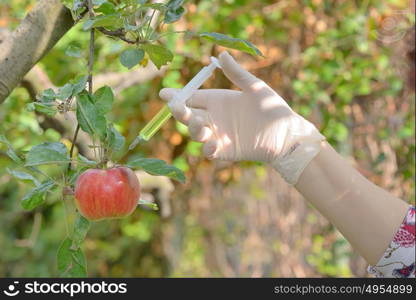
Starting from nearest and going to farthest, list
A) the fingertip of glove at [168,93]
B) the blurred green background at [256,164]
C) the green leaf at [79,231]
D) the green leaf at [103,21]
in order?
the green leaf at [103,21] → the green leaf at [79,231] → the fingertip of glove at [168,93] → the blurred green background at [256,164]

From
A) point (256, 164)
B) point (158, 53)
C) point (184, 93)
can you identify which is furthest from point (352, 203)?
point (256, 164)

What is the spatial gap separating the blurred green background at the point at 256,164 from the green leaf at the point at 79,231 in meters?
0.84

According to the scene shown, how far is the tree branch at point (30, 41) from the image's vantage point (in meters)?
0.97

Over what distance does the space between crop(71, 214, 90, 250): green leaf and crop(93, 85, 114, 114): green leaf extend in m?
0.16

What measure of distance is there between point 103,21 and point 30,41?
0.22m

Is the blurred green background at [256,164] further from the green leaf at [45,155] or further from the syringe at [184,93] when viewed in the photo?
the green leaf at [45,155]

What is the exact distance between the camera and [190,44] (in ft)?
9.14

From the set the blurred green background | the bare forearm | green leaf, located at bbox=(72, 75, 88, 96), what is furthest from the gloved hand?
the blurred green background

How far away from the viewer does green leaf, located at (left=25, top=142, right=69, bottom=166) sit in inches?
32.5

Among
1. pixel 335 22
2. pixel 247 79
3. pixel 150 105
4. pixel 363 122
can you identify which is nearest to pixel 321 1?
pixel 335 22

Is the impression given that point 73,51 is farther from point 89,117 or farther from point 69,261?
point 69,261

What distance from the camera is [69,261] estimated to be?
2.97 feet

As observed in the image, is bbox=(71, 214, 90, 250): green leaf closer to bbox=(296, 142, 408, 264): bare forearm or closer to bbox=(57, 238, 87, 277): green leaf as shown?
bbox=(57, 238, 87, 277): green leaf

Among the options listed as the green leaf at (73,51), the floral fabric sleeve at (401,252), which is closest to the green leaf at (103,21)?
the green leaf at (73,51)
